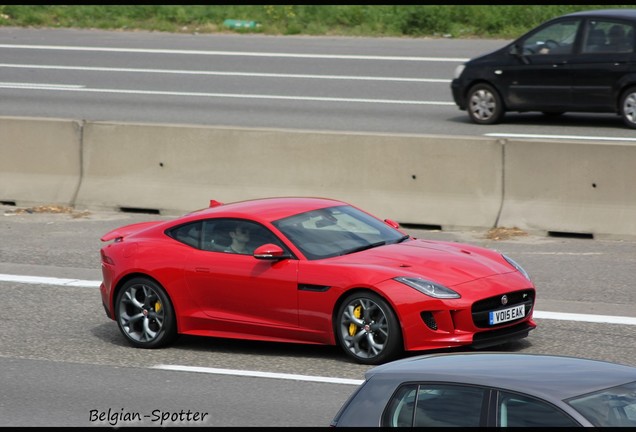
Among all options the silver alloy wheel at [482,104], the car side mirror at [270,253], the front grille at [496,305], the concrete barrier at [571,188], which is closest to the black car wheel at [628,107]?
the silver alloy wheel at [482,104]

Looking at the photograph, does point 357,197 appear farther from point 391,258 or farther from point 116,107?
point 116,107

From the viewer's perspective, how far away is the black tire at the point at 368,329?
930 cm

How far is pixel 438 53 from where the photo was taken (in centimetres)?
2675

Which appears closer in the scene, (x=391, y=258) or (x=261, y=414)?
(x=261, y=414)

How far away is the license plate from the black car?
392 inches

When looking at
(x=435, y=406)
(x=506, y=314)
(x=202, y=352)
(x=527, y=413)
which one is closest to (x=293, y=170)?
(x=202, y=352)

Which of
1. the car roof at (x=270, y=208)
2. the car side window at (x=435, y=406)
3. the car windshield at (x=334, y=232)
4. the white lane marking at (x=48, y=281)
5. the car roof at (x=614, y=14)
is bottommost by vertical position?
the white lane marking at (x=48, y=281)

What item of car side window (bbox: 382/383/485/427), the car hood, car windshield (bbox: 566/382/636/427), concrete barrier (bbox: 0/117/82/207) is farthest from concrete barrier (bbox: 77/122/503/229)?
car windshield (bbox: 566/382/636/427)

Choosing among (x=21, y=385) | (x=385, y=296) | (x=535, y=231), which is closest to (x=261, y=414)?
(x=385, y=296)

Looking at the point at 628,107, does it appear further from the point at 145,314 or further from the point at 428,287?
the point at 145,314

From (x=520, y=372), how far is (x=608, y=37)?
47.8 feet

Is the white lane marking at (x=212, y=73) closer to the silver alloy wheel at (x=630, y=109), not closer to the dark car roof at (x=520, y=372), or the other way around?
the silver alloy wheel at (x=630, y=109)

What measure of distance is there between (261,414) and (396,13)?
22.6 m

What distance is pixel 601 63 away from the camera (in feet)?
62.0
